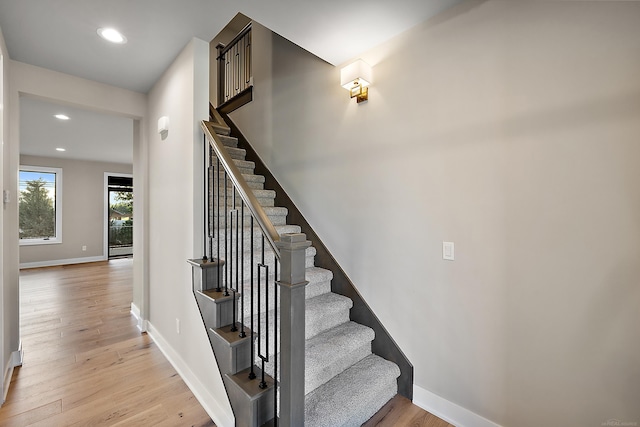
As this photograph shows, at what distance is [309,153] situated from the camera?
272 cm

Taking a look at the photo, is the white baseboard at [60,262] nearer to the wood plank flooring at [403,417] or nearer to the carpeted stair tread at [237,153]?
the carpeted stair tread at [237,153]

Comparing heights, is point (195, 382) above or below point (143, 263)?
below

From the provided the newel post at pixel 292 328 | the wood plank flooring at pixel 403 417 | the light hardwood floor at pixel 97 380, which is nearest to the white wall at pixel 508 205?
the wood plank flooring at pixel 403 417

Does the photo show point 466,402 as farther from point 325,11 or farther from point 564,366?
point 325,11

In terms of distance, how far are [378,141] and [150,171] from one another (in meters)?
2.34

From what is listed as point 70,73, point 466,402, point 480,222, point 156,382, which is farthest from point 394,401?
point 70,73

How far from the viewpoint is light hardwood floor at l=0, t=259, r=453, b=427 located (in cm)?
184

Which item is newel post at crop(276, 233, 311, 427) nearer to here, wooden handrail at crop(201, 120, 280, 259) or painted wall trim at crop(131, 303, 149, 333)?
wooden handrail at crop(201, 120, 280, 259)

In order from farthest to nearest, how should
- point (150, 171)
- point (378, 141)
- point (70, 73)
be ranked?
1. point (150, 171)
2. point (70, 73)
3. point (378, 141)

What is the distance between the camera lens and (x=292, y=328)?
1355 millimetres

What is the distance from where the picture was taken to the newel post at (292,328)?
1358 millimetres

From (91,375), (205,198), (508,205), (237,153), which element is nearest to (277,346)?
(205,198)

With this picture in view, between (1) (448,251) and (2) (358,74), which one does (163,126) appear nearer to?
(2) (358,74)

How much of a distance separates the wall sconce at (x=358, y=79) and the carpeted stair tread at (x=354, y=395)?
1982 mm
